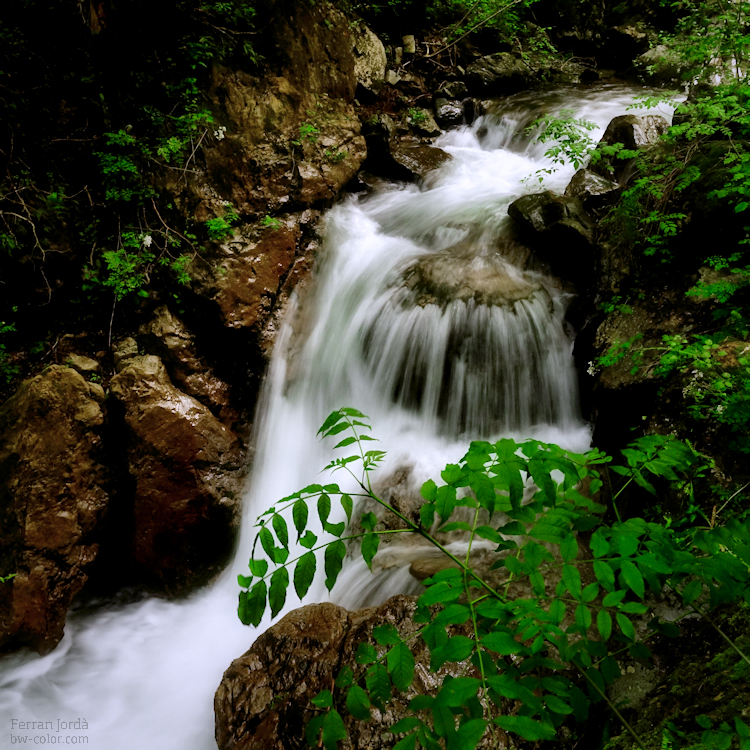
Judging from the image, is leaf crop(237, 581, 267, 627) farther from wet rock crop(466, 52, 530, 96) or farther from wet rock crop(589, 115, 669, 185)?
wet rock crop(466, 52, 530, 96)

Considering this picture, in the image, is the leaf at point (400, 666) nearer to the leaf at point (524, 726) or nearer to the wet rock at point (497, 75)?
the leaf at point (524, 726)

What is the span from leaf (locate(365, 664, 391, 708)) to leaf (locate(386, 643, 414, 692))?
5 cm

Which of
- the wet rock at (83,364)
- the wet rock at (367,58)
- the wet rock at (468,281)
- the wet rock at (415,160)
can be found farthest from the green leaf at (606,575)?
the wet rock at (367,58)

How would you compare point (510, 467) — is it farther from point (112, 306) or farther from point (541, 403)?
point (112, 306)

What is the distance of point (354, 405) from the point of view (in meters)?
4.80

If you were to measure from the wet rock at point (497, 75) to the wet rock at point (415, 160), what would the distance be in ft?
7.55

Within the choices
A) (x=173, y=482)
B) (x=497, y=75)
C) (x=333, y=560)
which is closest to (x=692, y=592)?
(x=333, y=560)

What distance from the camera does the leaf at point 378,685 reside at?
3.33 feet

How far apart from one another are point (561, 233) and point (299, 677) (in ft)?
14.4

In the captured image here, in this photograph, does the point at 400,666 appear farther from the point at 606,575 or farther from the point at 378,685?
the point at 606,575

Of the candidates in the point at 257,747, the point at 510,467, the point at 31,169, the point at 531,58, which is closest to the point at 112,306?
the point at 31,169

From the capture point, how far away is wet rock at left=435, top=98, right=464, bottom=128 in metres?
8.32

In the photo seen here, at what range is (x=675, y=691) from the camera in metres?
1.75

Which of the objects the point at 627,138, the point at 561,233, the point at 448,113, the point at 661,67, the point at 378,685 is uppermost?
the point at 661,67
